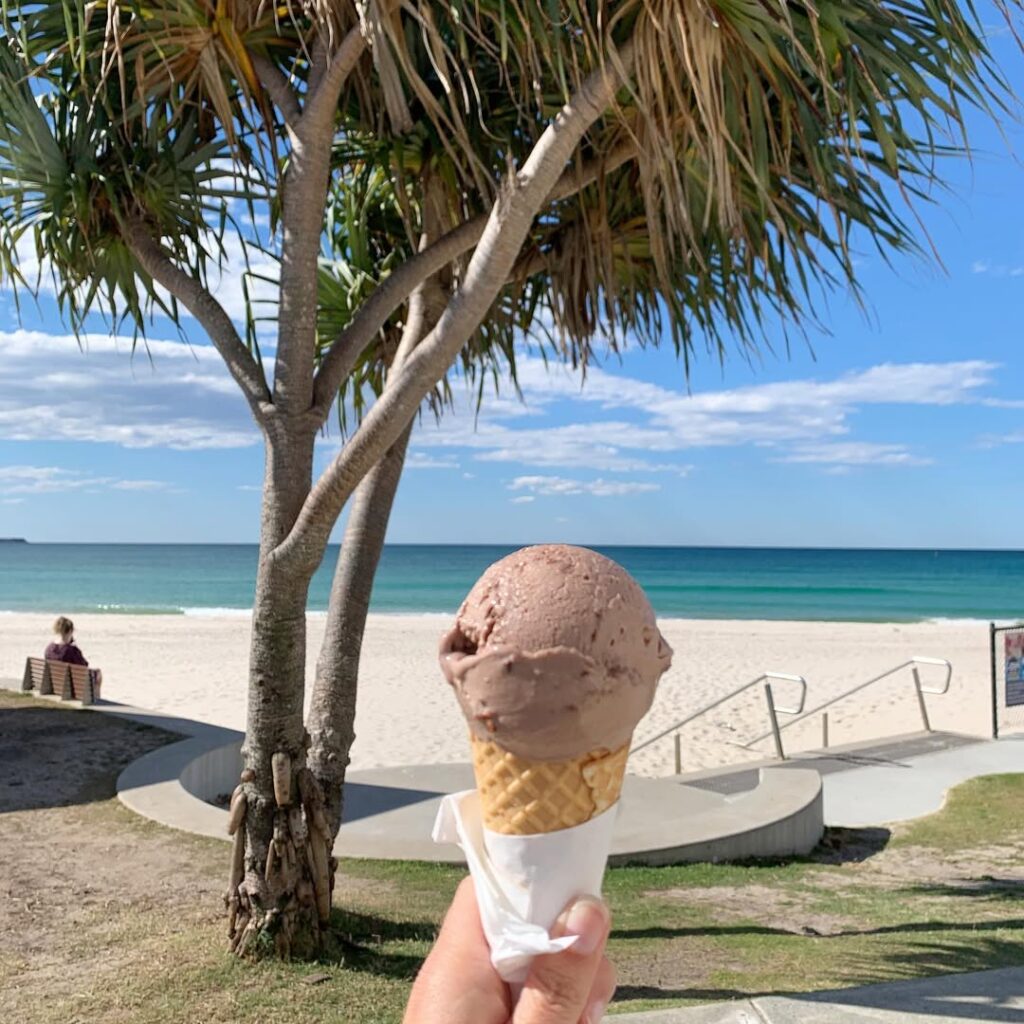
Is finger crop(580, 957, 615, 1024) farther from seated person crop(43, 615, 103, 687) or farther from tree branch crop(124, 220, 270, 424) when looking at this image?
seated person crop(43, 615, 103, 687)

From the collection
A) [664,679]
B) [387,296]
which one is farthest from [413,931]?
[664,679]

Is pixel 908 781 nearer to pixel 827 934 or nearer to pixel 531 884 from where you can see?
pixel 827 934

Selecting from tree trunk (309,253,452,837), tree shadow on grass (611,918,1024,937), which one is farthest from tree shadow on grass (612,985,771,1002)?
tree trunk (309,253,452,837)

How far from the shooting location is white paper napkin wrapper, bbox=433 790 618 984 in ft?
5.29

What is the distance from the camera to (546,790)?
1.64m

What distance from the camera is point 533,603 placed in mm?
1625

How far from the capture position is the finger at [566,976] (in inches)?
61.9

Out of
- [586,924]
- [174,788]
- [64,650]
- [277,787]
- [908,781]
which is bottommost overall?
[908,781]

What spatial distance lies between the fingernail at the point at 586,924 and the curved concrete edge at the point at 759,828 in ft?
14.5

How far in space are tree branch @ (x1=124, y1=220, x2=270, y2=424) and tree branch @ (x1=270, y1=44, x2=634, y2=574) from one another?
601 millimetres

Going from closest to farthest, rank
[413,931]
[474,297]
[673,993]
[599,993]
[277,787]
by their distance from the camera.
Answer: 1. [599,993]
2. [474,297]
3. [673,993]
4. [277,787]
5. [413,931]

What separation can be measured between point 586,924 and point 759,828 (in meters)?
5.31

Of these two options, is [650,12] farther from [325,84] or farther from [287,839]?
[287,839]

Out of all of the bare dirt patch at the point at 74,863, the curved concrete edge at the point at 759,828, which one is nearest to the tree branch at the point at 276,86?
the bare dirt patch at the point at 74,863
